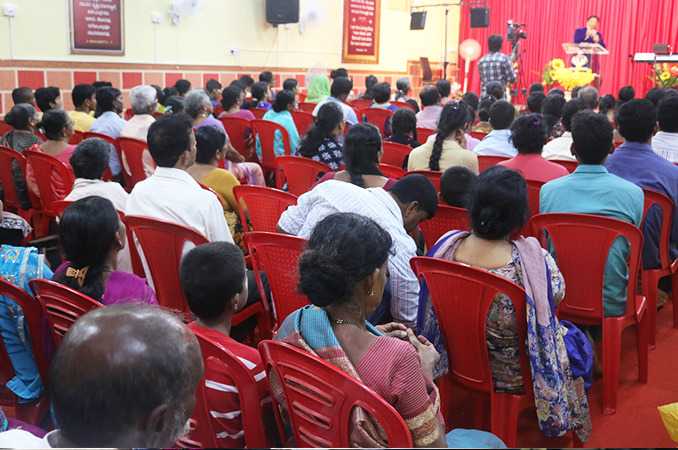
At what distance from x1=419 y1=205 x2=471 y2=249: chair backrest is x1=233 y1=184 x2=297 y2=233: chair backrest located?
63cm

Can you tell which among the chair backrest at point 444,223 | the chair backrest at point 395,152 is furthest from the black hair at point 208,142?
the chair backrest at point 395,152

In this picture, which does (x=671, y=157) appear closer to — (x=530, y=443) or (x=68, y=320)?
(x=530, y=443)

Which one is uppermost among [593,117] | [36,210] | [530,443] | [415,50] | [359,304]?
[415,50]

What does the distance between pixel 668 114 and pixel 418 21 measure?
9.12 metres

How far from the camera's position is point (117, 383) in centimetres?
97

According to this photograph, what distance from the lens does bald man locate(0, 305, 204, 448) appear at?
3.19 feet

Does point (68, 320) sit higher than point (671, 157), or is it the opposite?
point (671, 157)

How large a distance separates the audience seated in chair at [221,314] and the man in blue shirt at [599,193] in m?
1.43

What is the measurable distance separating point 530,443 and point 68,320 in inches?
62.2

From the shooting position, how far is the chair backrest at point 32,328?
6.55 ft

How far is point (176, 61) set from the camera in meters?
9.31

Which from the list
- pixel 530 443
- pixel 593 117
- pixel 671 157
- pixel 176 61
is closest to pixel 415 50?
pixel 176 61

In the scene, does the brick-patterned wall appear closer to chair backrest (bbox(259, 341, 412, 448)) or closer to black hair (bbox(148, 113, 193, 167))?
black hair (bbox(148, 113, 193, 167))

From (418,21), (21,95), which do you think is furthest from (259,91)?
(418,21)
